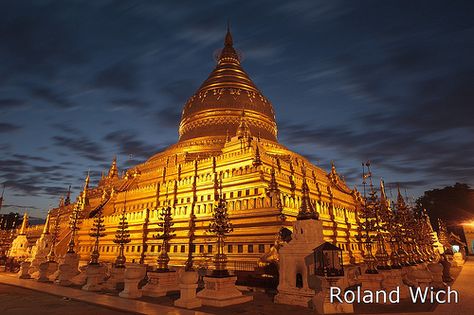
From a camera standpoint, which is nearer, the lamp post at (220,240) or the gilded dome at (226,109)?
the lamp post at (220,240)

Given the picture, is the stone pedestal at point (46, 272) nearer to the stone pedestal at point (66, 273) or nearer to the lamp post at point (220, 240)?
the stone pedestal at point (66, 273)

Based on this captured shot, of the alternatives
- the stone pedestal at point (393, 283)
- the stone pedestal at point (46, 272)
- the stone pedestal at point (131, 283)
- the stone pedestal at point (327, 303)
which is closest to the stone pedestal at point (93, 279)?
the stone pedestal at point (131, 283)

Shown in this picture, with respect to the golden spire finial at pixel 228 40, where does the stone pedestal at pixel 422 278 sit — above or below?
below

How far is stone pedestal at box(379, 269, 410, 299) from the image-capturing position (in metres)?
14.9

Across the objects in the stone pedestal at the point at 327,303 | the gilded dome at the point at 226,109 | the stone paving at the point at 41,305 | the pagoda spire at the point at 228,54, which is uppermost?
the pagoda spire at the point at 228,54

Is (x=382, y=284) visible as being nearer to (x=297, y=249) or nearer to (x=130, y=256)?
(x=297, y=249)

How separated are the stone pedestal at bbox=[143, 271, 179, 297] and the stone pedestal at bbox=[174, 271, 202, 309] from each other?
307 centimetres

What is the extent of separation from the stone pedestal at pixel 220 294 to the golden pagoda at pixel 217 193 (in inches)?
193

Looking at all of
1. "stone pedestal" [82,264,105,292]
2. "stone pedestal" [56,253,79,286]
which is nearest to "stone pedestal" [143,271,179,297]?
"stone pedestal" [82,264,105,292]

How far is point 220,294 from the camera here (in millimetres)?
12766

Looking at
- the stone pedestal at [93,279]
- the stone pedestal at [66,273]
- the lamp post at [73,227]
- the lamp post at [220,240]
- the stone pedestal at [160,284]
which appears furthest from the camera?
the lamp post at [73,227]

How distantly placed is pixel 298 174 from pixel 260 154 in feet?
24.2

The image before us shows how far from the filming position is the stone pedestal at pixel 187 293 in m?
12.3

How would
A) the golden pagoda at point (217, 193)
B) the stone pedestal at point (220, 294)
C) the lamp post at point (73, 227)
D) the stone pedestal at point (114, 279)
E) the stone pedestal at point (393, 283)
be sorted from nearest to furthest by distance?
the stone pedestal at point (220, 294) → the stone pedestal at point (393, 283) → the stone pedestal at point (114, 279) → the lamp post at point (73, 227) → the golden pagoda at point (217, 193)
